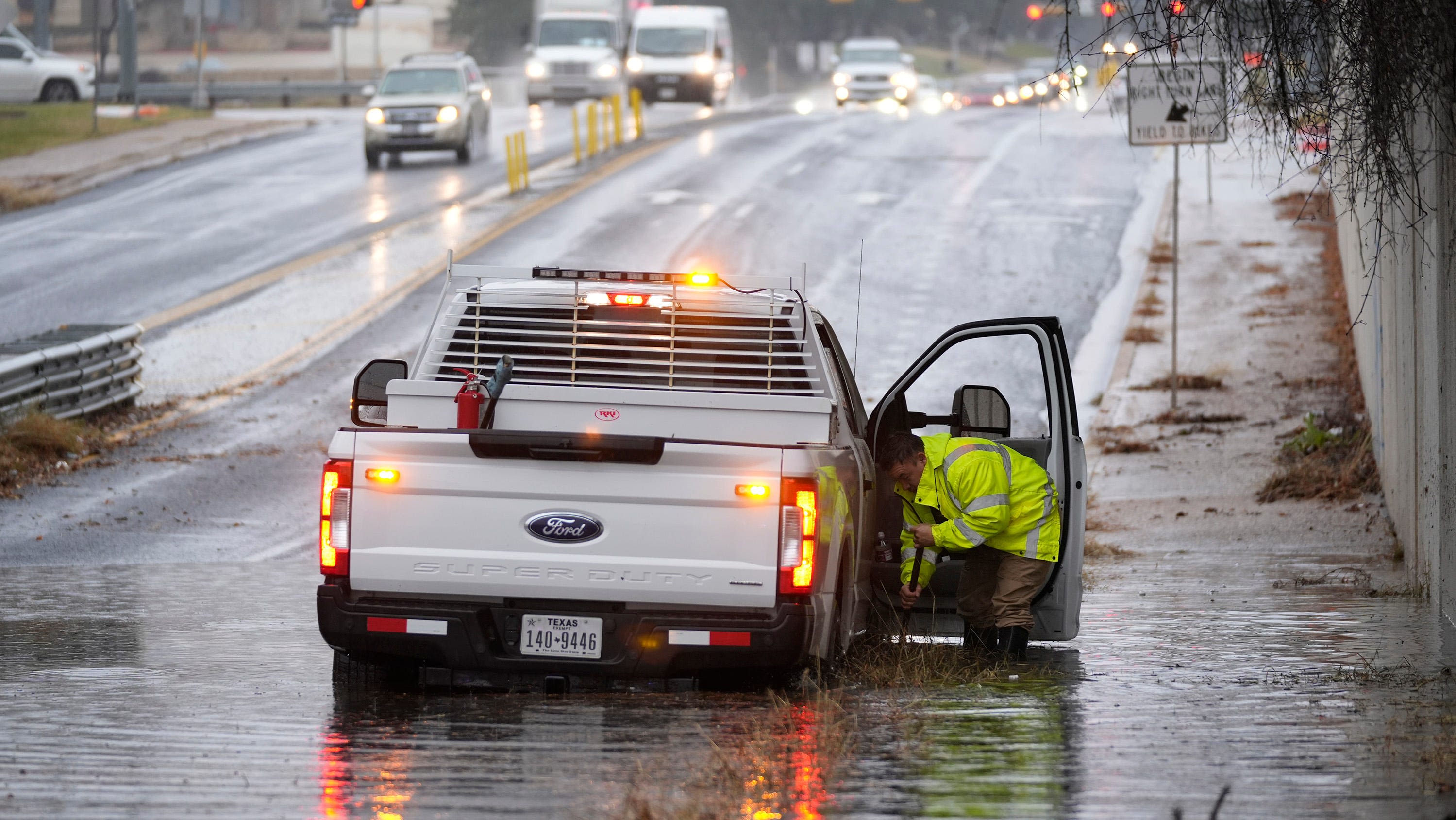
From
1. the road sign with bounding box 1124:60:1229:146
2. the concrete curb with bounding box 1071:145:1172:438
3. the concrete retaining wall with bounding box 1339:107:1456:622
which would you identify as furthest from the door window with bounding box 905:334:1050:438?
the concrete retaining wall with bounding box 1339:107:1456:622

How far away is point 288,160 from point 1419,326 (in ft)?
94.0

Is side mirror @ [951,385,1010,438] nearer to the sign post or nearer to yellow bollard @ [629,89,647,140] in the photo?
the sign post

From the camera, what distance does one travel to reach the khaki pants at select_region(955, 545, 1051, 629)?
8.83 m

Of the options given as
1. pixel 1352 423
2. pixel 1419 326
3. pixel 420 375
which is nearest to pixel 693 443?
pixel 420 375

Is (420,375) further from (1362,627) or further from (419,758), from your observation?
(1362,627)

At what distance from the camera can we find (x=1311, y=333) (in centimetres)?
1970

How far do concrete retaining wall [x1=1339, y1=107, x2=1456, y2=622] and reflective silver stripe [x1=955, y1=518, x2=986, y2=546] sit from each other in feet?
6.50

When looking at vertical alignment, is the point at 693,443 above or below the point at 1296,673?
above

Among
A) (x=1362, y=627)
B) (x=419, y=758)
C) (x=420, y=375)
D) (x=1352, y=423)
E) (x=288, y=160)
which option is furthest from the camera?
(x=288, y=160)

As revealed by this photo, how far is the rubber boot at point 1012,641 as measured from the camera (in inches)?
348

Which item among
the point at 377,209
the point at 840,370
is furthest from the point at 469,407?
the point at 377,209

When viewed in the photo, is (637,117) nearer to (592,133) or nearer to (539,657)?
(592,133)

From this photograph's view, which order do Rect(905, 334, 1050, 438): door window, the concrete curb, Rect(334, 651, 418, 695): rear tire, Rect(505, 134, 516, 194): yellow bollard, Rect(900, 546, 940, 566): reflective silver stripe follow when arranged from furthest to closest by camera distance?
Rect(505, 134, 516, 194): yellow bollard → the concrete curb → Rect(905, 334, 1050, 438): door window → Rect(900, 546, 940, 566): reflective silver stripe → Rect(334, 651, 418, 695): rear tire

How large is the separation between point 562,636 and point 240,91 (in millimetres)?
49536
